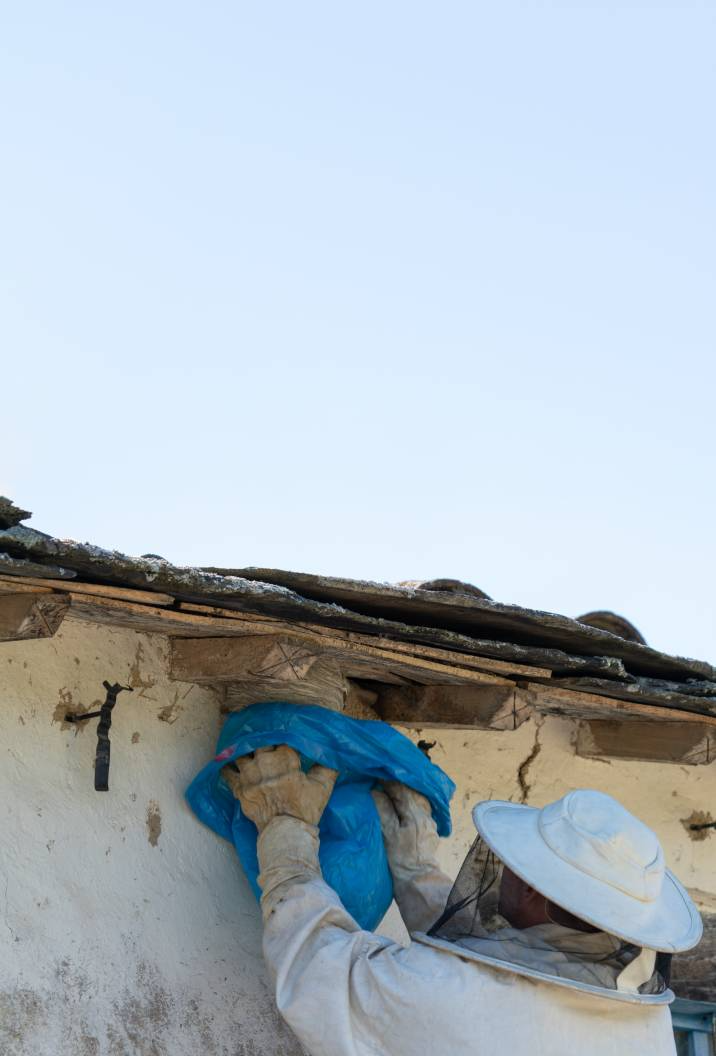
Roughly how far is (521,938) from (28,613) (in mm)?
1206

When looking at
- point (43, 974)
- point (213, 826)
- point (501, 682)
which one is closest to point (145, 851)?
point (213, 826)

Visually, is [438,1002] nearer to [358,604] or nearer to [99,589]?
[358,604]

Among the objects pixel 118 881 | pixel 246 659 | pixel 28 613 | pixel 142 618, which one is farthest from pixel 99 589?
pixel 118 881

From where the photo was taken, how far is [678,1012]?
427 cm

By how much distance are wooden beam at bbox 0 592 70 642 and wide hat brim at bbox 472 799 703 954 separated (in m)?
0.97

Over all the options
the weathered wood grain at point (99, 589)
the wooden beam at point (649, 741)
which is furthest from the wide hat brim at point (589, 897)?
the wooden beam at point (649, 741)

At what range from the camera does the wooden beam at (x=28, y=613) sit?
2.60 m

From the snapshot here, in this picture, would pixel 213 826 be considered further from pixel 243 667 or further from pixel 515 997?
pixel 515 997

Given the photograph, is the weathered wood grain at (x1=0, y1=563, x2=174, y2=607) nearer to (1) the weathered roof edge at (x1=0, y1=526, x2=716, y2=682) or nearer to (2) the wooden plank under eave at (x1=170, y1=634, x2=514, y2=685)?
(1) the weathered roof edge at (x1=0, y1=526, x2=716, y2=682)

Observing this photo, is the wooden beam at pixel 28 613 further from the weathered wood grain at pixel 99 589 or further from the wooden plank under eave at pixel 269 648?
the wooden plank under eave at pixel 269 648

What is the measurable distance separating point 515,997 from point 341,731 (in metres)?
0.83

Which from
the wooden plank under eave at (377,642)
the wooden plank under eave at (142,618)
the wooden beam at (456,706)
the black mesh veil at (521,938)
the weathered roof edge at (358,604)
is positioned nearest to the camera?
the weathered roof edge at (358,604)

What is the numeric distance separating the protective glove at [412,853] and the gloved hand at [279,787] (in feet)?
0.74

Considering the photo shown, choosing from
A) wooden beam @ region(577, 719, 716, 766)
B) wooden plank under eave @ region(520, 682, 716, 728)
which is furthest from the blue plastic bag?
wooden beam @ region(577, 719, 716, 766)
